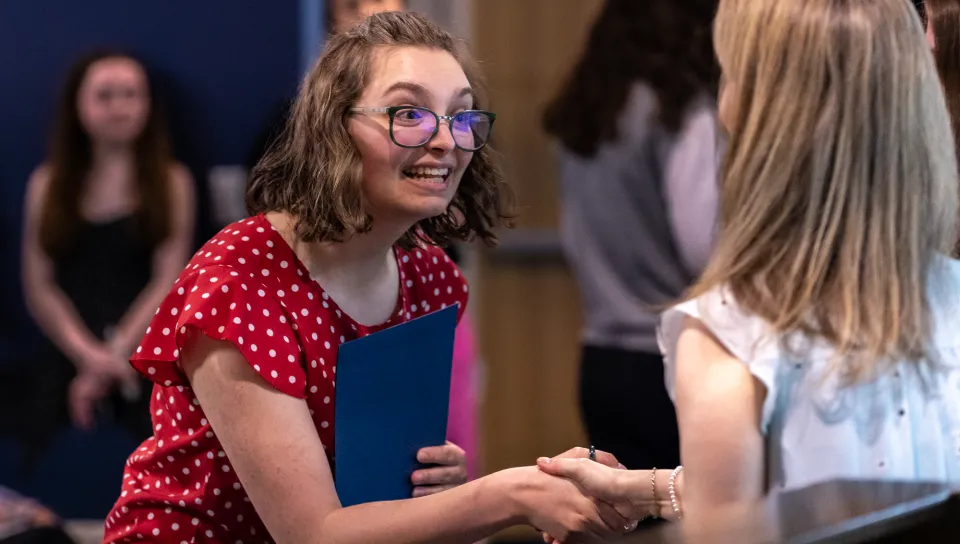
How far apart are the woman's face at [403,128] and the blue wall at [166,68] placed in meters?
1.25

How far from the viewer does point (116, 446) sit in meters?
2.27

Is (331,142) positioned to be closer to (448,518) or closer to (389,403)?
(389,403)

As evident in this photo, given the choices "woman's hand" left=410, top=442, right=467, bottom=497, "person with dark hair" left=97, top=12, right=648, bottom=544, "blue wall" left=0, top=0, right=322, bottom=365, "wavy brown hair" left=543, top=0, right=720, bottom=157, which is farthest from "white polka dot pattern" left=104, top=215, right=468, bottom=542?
"blue wall" left=0, top=0, right=322, bottom=365

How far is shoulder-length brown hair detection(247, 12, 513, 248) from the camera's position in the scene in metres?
1.33

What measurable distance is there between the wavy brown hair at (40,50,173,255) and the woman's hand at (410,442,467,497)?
1.41 meters

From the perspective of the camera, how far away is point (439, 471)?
1.38 metres

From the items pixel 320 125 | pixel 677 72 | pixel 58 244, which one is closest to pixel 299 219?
pixel 320 125

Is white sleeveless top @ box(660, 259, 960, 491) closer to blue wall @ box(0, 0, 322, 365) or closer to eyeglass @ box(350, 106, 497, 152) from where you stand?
eyeglass @ box(350, 106, 497, 152)

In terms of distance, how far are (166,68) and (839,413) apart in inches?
78.2

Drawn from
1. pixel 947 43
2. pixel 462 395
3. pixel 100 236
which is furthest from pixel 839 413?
pixel 100 236

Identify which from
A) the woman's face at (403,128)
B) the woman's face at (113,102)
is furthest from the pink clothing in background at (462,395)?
the woman's face at (113,102)

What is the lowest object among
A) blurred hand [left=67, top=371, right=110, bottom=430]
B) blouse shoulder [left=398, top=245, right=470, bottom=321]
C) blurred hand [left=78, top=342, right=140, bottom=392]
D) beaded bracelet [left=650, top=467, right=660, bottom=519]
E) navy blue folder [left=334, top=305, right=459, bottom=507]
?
blurred hand [left=67, top=371, right=110, bottom=430]

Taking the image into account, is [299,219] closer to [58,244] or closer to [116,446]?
[116,446]

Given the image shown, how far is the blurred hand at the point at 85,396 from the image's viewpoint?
266cm
